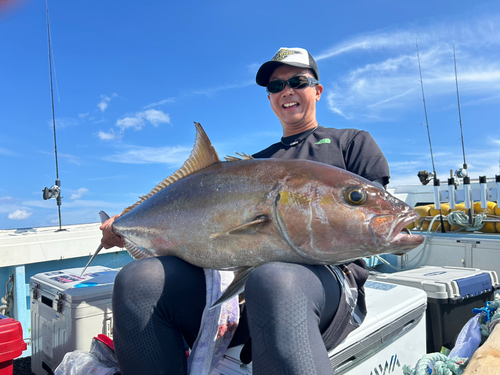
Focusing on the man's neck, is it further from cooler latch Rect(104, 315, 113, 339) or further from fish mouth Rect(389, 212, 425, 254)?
cooler latch Rect(104, 315, 113, 339)

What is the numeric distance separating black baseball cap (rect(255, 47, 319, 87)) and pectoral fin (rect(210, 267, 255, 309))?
1283 millimetres

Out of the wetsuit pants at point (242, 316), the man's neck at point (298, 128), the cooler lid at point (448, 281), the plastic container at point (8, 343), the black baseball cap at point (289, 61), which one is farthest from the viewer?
the cooler lid at point (448, 281)

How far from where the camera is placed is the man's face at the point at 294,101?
209cm

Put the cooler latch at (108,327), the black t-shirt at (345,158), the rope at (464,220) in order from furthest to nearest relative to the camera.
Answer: the rope at (464,220) < the cooler latch at (108,327) < the black t-shirt at (345,158)

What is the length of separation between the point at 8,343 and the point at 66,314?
0.40 m

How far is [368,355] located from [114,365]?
51.6 inches

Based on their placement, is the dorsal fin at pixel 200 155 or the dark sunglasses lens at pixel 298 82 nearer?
the dorsal fin at pixel 200 155

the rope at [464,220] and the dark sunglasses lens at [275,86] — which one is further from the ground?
the dark sunglasses lens at [275,86]

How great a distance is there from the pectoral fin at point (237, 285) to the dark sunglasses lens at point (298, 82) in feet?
3.98

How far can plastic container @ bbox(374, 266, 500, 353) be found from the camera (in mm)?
2691

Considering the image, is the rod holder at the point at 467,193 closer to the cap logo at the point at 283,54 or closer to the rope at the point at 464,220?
the rope at the point at 464,220

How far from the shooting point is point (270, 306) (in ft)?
3.70

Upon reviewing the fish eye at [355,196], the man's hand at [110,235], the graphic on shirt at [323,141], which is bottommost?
the man's hand at [110,235]

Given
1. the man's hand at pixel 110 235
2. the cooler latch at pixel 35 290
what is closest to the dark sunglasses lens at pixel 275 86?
the man's hand at pixel 110 235
